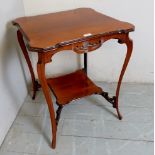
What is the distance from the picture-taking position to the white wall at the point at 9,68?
140 centimetres

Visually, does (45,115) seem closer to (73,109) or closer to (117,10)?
(73,109)

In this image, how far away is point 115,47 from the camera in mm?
1803

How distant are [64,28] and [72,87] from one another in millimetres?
518

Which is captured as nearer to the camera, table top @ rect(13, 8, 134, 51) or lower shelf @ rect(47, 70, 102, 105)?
table top @ rect(13, 8, 134, 51)

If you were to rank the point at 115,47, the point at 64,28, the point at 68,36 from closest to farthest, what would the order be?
1. the point at 68,36
2. the point at 64,28
3. the point at 115,47

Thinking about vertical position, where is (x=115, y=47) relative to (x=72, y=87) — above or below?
above

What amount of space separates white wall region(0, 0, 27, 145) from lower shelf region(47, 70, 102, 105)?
0.27 m

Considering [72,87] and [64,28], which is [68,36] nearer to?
[64,28]

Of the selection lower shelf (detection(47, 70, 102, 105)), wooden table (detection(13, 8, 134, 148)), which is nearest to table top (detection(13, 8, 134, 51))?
wooden table (detection(13, 8, 134, 148))

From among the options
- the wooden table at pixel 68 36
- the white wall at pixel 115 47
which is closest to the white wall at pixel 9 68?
the wooden table at pixel 68 36

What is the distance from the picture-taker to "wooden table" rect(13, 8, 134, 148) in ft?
3.43

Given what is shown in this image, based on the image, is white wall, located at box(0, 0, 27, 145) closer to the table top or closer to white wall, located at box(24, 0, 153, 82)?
the table top

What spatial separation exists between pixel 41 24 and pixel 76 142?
767 mm

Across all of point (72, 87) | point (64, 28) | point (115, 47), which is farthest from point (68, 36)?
point (115, 47)
